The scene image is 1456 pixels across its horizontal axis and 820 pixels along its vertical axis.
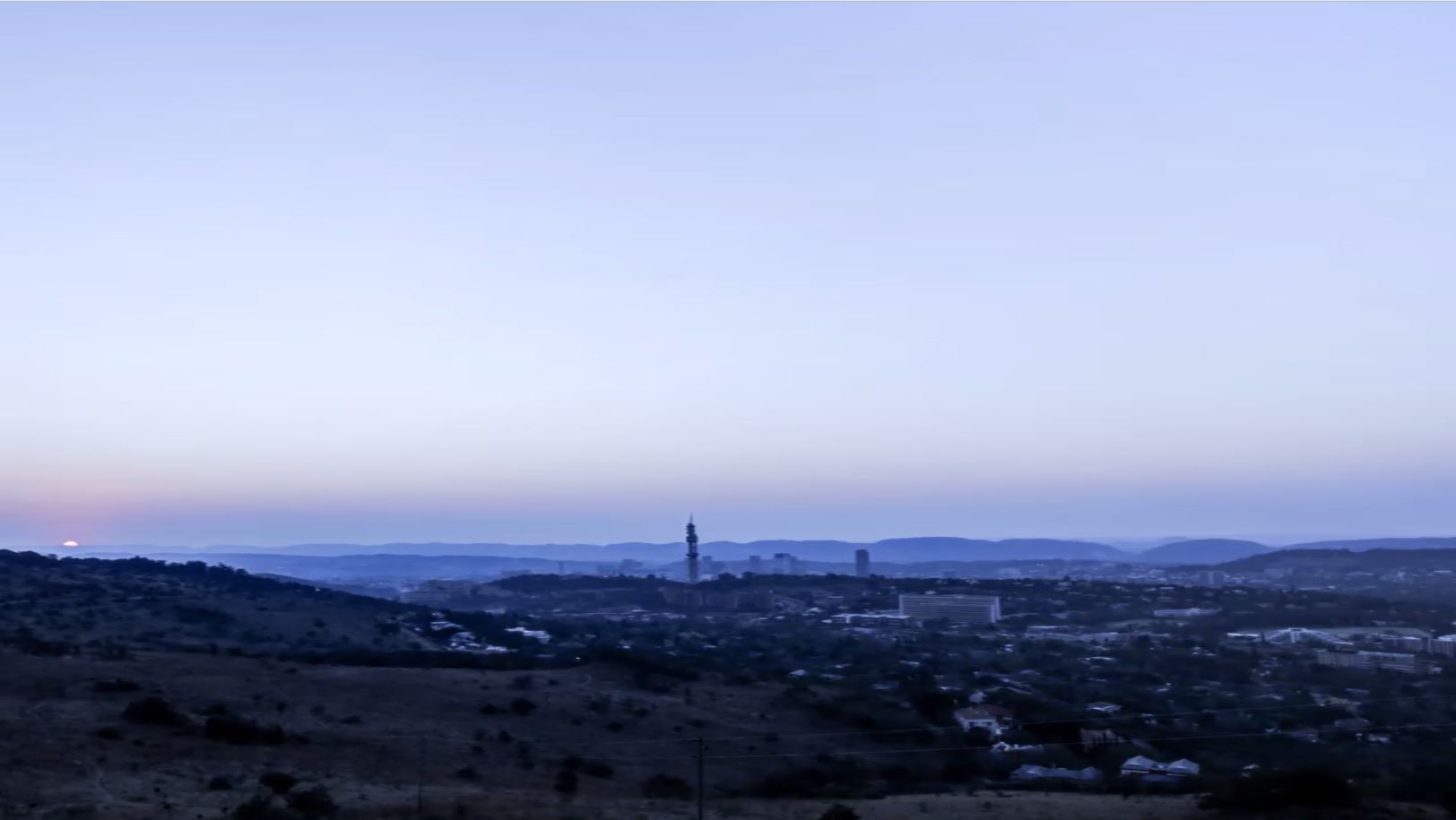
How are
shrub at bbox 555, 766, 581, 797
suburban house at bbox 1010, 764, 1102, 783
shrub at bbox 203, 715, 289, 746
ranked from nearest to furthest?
shrub at bbox 555, 766, 581, 797, shrub at bbox 203, 715, 289, 746, suburban house at bbox 1010, 764, 1102, 783

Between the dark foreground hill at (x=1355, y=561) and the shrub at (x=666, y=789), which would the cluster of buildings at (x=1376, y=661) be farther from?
the dark foreground hill at (x=1355, y=561)

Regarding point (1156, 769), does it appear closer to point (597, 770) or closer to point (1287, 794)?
point (1287, 794)

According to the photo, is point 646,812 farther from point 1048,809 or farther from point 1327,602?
point 1327,602

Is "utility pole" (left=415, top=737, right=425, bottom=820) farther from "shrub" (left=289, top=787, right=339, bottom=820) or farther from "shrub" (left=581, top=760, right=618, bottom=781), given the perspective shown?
"shrub" (left=581, top=760, right=618, bottom=781)

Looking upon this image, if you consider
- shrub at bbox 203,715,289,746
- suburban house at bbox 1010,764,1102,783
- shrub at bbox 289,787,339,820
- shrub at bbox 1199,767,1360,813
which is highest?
shrub at bbox 203,715,289,746

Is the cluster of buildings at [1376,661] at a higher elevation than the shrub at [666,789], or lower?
lower

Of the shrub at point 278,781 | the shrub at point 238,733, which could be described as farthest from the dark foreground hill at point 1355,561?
the shrub at point 278,781

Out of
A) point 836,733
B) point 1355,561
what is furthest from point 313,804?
point 1355,561

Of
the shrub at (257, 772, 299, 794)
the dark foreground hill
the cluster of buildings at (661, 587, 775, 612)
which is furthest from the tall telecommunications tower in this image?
the shrub at (257, 772, 299, 794)
